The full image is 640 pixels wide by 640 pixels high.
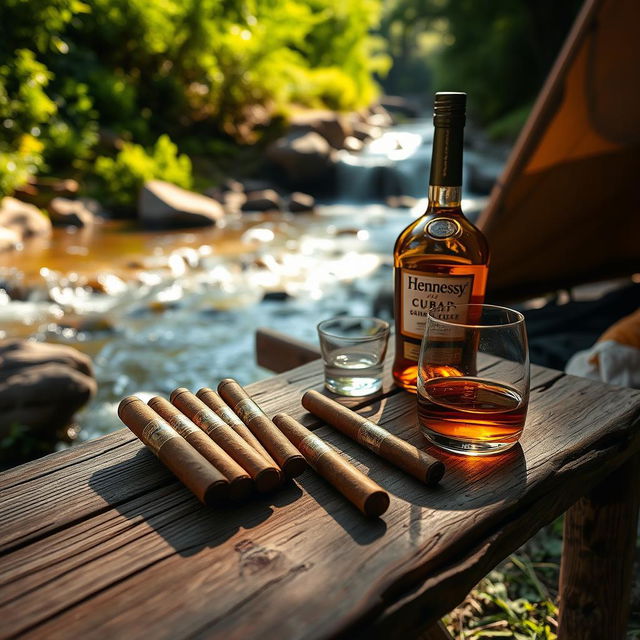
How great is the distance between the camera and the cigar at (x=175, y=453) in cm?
100

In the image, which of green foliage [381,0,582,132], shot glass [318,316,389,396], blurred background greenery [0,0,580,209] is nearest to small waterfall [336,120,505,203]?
blurred background greenery [0,0,580,209]

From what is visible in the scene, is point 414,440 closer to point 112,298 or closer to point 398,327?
point 398,327

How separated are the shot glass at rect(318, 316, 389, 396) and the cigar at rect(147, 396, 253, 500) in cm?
39

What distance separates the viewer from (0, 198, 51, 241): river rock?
336 inches

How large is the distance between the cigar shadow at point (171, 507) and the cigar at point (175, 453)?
27 mm

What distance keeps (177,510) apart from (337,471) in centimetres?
26

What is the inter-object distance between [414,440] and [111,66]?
45.6ft

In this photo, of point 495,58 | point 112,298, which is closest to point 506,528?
point 112,298

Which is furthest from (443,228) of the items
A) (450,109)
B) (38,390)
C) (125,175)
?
(125,175)

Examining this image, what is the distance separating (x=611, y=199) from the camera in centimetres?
386

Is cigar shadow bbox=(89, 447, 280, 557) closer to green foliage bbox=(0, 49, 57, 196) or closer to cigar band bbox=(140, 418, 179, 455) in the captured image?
cigar band bbox=(140, 418, 179, 455)

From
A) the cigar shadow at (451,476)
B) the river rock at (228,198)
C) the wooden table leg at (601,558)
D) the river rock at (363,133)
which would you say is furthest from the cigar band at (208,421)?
the river rock at (363,133)

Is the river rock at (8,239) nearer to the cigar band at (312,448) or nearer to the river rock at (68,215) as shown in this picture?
the river rock at (68,215)

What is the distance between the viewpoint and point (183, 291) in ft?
21.5
